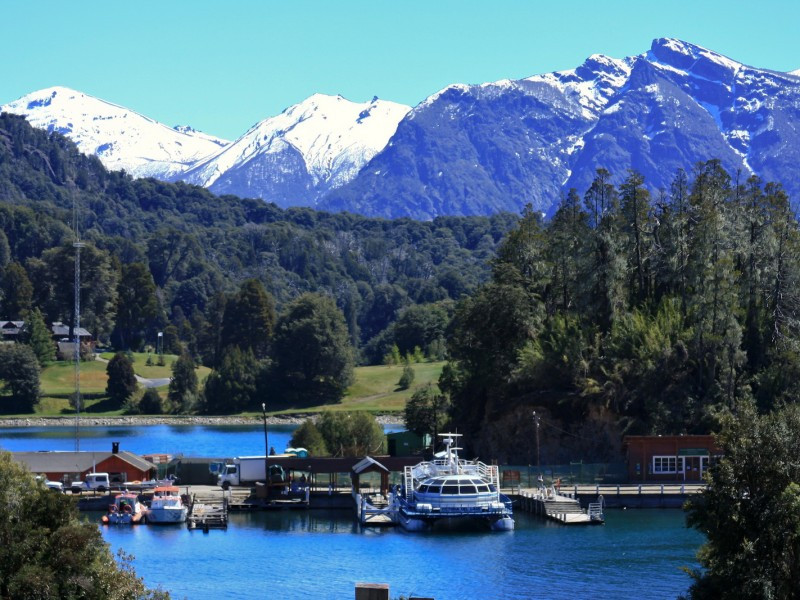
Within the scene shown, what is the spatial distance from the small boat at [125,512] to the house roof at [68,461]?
8.11m

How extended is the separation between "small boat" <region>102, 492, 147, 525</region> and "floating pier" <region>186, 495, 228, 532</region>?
2140mm

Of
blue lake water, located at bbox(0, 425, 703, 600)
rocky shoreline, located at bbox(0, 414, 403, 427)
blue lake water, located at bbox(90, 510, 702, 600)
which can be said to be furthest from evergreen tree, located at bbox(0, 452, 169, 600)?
rocky shoreline, located at bbox(0, 414, 403, 427)

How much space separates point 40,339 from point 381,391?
41288mm

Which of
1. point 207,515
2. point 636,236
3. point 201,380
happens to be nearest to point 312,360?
point 201,380

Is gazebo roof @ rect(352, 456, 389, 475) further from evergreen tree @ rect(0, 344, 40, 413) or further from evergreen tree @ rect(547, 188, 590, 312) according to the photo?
evergreen tree @ rect(0, 344, 40, 413)

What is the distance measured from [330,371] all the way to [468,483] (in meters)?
84.4

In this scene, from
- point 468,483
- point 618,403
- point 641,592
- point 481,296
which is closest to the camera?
point 641,592

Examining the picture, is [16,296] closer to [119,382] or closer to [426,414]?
[119,382]

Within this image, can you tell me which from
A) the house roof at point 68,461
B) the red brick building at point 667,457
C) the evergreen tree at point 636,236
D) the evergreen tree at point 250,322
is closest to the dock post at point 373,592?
the red brick building at point 667,457

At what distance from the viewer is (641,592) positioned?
44.2 m

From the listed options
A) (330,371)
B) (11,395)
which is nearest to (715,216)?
(330,371)

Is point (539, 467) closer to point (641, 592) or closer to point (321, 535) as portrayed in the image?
point (321, 535)

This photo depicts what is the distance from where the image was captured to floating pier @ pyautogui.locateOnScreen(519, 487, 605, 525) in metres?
58.1

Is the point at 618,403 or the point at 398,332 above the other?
the point at 398,332
